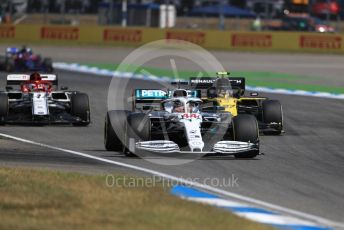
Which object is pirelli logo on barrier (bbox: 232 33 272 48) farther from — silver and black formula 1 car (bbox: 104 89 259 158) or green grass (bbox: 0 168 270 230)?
green grass (bbox: 0 168 270 230)

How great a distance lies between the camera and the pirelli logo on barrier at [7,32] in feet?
192

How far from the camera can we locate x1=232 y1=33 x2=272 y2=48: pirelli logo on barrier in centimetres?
5512

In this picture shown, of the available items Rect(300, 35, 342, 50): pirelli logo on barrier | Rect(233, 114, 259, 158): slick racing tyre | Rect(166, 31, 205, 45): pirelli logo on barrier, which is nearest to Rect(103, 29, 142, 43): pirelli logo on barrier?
Rect(166, 31, 205, 45): pirelli logo on barrier

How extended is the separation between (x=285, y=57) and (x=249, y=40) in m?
4.55

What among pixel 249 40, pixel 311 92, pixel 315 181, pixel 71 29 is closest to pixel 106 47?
pixel 71 29

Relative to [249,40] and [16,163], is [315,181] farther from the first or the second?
[249,40]

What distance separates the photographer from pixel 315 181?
1330 cm

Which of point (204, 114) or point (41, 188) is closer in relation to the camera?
point (41, 188)

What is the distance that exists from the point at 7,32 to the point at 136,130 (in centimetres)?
4420

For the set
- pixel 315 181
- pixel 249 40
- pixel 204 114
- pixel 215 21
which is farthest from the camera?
pixel 215 21

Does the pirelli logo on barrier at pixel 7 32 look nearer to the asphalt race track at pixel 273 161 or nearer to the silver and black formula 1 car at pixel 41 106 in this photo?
the asphalt race track at pixel 273 161

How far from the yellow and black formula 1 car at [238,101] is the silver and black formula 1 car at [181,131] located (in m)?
1.94

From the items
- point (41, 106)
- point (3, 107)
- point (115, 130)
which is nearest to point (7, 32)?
point (41, 106)

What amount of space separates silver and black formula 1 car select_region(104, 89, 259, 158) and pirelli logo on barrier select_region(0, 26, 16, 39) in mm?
42539
